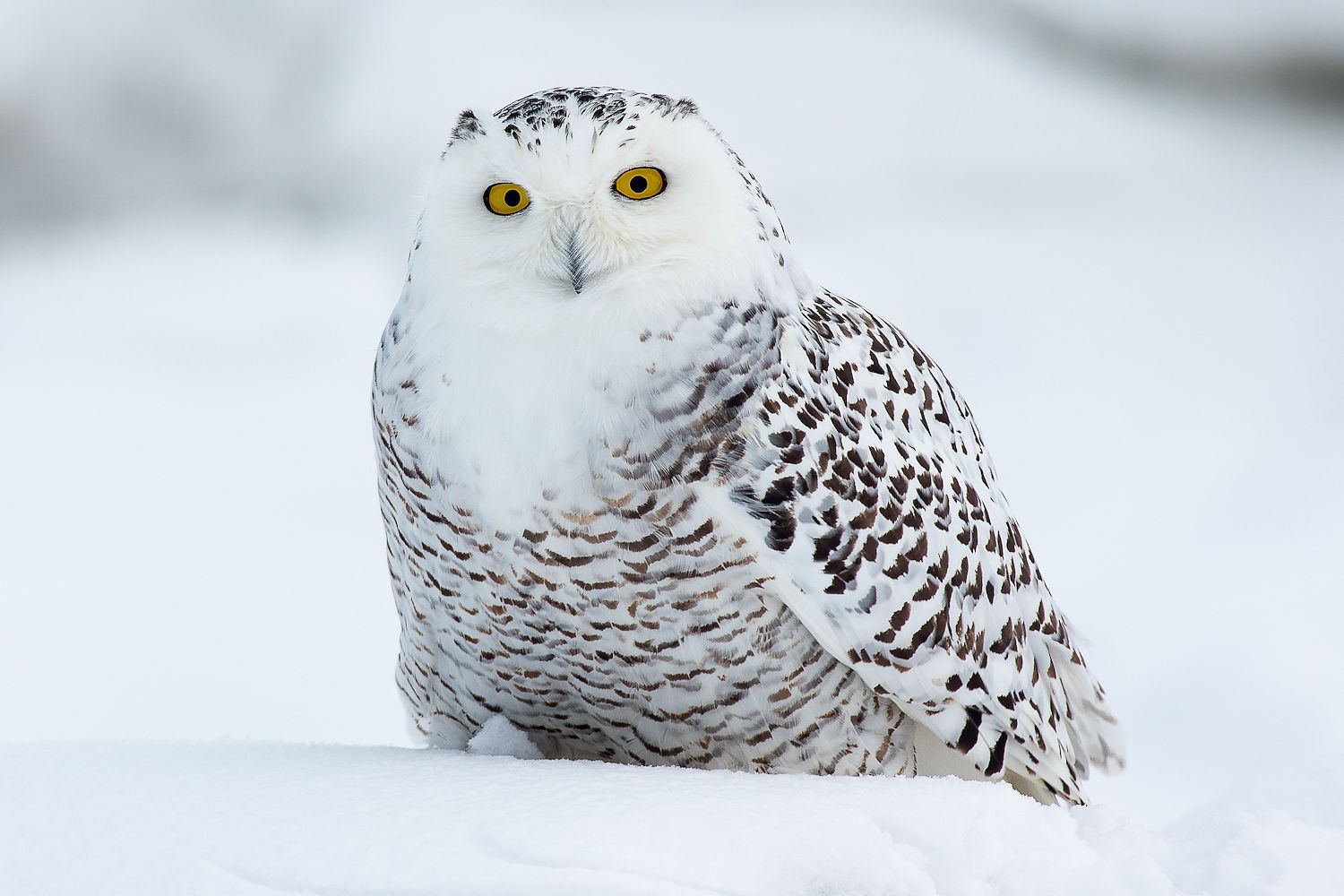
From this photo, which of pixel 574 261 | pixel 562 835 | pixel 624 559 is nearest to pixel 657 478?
pixel 624 559

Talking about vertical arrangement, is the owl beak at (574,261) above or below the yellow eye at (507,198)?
below

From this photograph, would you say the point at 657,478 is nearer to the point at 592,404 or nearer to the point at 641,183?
the point at 592,404

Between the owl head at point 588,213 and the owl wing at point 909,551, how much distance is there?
0.14 m

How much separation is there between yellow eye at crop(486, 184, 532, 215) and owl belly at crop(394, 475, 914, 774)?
0.92 feet

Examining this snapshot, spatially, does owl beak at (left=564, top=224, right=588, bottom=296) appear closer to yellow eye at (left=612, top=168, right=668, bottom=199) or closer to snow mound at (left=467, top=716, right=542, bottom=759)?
yellow eye at (left=612, top=168, right=668, bottom=199)

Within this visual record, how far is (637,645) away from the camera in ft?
3.85

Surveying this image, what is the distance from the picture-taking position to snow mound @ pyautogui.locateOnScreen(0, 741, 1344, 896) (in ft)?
3.03

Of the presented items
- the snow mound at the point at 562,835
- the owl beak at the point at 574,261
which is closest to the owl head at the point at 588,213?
the owl beak at the point at 574,261

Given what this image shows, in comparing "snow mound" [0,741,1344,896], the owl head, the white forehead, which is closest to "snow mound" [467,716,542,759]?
"snow mound" [0,741,1344,896]

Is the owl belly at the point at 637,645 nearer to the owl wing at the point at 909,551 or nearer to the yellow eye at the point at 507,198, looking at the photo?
the owl wing at the point at 909,551

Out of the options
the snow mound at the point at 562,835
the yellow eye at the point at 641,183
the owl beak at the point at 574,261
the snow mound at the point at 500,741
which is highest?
the yellow eye at the point at 641,183

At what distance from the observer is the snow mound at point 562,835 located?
3.03 feet

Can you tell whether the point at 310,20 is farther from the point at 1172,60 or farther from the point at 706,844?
the point at 706,844

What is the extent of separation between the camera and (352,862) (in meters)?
0.92
